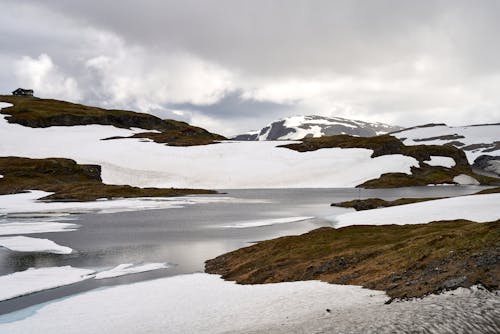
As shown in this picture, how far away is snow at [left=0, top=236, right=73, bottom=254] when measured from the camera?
38.5 m

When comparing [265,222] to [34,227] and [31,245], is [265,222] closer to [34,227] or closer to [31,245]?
[31,245]

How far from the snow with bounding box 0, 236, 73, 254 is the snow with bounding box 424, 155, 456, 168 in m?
149

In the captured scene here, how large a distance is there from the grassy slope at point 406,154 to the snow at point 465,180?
1.87 m

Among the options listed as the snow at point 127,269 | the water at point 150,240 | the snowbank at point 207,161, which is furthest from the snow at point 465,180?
the snow at point 127,269

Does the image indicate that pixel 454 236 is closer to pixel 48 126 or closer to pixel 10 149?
pixel 10 149

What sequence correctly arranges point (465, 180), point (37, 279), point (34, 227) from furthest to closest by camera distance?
point (465, 180) → point (34, 227) → point (37, 279)

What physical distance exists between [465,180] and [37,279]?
152946 millimetres

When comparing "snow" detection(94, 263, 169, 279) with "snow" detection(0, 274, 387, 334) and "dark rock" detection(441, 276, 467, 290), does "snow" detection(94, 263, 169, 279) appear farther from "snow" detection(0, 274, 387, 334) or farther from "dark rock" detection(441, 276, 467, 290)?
"dark rock" detection(441, 276, 467, 290)

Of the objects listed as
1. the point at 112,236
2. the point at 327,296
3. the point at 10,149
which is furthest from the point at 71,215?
the point at 10,149

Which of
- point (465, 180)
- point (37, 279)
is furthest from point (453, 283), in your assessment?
point (465, 180)

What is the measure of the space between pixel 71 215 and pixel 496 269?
196 ft

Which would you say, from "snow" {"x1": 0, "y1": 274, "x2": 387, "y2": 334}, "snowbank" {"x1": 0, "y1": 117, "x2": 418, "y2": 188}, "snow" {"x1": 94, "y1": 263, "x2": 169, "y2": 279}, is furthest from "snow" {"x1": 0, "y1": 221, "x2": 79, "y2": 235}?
"snowbank" {"x1": 0, "y1": 117, "x2": 418, "y2": 188}

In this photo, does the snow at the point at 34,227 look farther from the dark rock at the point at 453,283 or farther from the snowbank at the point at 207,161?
the snowbank at the point at 207,161

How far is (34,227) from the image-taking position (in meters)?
52.9
